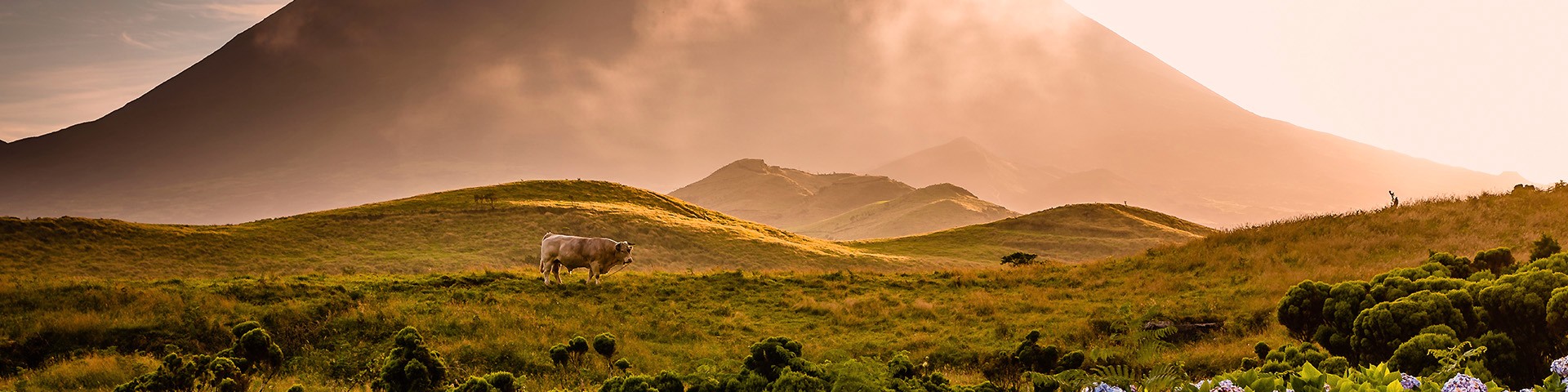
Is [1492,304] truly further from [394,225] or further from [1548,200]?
[394,225]

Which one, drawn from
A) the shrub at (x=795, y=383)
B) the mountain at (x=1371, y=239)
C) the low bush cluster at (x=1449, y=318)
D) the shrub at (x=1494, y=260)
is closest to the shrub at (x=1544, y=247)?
the shrub at (x=1494, y=260)

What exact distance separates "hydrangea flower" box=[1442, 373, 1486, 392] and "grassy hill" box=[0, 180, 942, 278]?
38080mm

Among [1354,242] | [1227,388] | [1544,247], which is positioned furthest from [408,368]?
[1354,242]

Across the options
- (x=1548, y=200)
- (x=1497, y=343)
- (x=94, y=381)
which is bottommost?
(x=94, y=381)

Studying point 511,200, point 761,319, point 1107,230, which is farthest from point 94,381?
point 1107,230

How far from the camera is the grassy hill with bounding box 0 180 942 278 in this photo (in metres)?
36.8

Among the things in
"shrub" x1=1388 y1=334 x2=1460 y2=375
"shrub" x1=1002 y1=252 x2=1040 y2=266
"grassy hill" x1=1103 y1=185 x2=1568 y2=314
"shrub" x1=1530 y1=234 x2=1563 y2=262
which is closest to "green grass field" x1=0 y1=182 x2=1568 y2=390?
"grassy hill" x1=1103 y1=185 x2=1568 y2=314

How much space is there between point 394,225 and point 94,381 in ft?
125

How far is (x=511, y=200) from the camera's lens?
59469 mm

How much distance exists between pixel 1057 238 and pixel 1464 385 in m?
73.3

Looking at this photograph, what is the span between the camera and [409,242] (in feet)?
150

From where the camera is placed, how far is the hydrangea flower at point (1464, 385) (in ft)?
15.7

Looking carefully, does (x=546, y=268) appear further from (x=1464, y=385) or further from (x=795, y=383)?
(x=1464, y=385)

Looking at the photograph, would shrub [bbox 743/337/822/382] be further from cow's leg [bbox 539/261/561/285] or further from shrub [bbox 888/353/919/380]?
cow's leg [bbox 539/261/561/285]
